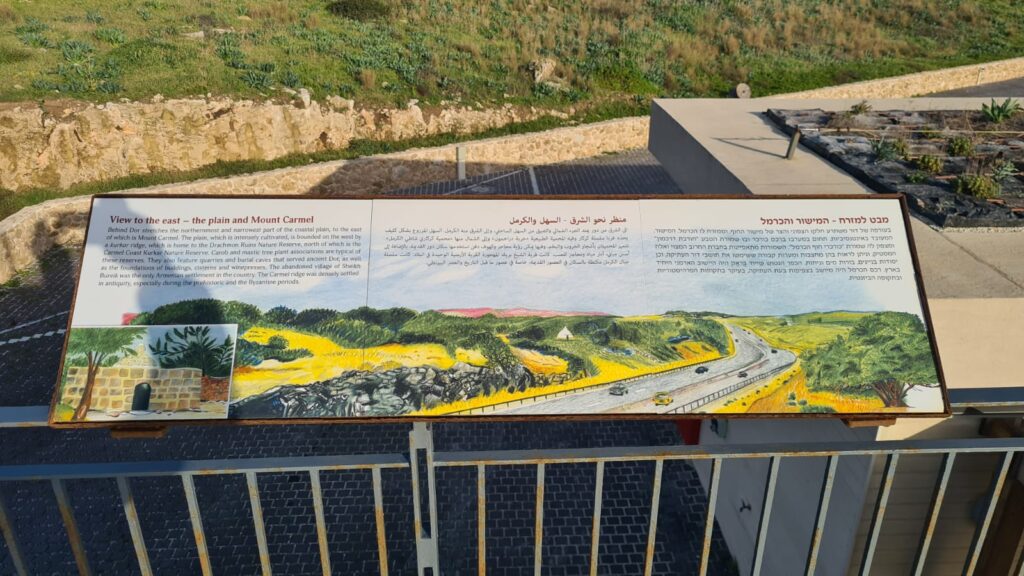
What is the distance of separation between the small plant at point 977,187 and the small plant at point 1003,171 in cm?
43

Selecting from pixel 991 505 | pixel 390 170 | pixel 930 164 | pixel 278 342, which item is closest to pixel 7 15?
pixel 390 170

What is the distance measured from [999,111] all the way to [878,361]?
29.7 ft

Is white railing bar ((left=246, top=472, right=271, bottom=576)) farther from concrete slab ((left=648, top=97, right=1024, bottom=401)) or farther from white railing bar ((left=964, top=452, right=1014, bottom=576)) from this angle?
concrete slab ((left=648, top=97, right=1024, bottom=401))

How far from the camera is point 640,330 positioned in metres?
3.47

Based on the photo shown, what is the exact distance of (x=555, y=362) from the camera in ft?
11.1

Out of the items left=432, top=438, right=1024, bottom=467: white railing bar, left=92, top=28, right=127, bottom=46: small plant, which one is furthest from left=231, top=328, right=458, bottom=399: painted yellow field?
left=92, top=28, right=127, bottom=46: small plant

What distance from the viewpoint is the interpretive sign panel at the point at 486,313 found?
10.8ft

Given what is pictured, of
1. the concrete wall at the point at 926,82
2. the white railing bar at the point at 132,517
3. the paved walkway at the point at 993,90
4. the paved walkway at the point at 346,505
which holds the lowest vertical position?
the paved walkway at the point at 346,505

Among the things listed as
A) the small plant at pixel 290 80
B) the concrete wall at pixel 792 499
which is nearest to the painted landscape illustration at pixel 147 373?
the concrete wall at pixel 792 499

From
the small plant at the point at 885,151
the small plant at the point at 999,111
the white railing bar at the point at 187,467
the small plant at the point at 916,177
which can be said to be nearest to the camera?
the white railing bar at the point at 187,467

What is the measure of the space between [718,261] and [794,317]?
513mm

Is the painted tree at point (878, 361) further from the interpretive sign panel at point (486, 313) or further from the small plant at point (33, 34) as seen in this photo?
the small plant at point (33, 34)

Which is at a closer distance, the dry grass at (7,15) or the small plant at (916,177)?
the small plant at (916,177)

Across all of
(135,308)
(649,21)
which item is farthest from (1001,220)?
(649,21)
